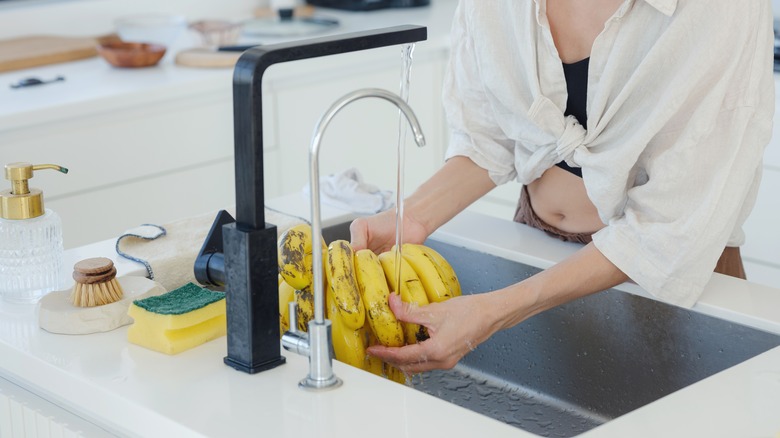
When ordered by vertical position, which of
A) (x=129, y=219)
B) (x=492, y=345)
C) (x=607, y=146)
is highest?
(x=607, y=146)

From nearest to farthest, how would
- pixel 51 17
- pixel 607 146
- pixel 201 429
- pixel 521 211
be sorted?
pixel 201 429 → pixel 607 146 → pixel 521 211 → pixel 51 17

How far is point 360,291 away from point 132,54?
1720 millimetres

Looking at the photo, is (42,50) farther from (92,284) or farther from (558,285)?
(558,285)

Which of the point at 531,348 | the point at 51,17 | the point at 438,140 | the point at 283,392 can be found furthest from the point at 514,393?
the point at 51,17

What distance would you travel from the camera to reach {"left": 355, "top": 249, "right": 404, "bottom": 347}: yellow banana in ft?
4.34

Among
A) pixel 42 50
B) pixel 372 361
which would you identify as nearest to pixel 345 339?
pixel 372 361

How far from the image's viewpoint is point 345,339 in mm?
1338

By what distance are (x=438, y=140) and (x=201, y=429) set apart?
7.90 ft

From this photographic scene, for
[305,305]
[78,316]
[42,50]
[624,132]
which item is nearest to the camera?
[78,316]

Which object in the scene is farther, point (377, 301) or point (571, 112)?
point (571, 112)

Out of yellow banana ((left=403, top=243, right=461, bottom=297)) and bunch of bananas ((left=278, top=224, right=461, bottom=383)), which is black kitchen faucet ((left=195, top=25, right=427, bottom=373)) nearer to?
bunch of bananas ((left=278, top=224, right=461, bottom=383))

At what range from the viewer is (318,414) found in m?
1.06

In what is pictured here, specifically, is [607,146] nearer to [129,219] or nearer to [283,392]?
[283,392]

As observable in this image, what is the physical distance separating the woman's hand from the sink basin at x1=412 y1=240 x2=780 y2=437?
0.57 ft
